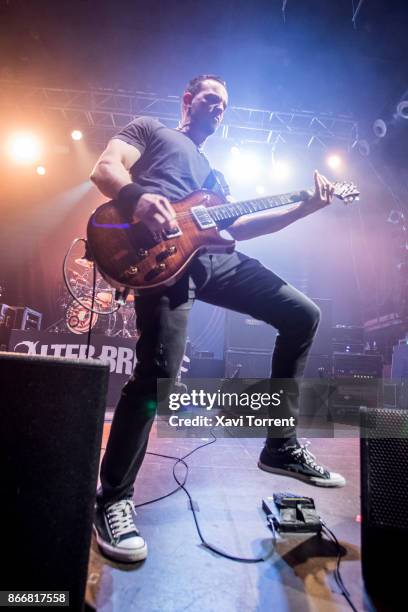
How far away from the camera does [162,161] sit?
1.88m

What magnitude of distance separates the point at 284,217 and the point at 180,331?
3.37 ft

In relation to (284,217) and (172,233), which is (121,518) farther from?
(284,217)

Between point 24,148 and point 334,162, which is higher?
point 24,148

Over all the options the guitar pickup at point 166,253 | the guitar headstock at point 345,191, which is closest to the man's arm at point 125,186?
the guitar pickup at point 166,253

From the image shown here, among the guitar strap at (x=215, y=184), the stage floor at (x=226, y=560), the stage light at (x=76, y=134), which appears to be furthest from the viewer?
the stage light at (x=76, y=134)

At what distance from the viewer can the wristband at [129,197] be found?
1583 mm

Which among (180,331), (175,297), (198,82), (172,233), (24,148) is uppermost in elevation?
(24,148)

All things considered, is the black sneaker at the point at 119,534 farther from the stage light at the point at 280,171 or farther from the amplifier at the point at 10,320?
the stage light at the point at 280,171

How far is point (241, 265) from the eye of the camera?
1.85m

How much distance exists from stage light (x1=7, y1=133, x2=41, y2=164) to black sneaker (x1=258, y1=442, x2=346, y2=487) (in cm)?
980

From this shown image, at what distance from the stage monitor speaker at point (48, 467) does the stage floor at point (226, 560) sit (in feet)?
0.92

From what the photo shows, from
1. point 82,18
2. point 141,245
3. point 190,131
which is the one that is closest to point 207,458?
point 141,245

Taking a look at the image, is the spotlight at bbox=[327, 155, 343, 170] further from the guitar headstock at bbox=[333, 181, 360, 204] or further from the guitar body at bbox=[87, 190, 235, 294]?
the guitar body at bbox=[87, 190, 235, 294]

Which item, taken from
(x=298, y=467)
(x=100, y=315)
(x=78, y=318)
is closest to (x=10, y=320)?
(x=78, y=318)
